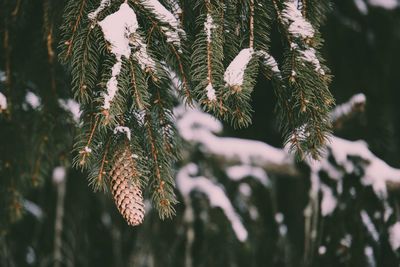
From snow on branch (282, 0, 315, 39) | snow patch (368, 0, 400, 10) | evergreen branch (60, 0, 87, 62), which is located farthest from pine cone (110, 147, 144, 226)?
snow patch (368, 0, 400, 10)

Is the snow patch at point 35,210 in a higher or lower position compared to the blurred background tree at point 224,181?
lower

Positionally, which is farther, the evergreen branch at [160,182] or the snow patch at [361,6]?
the snow patch at [361,6]

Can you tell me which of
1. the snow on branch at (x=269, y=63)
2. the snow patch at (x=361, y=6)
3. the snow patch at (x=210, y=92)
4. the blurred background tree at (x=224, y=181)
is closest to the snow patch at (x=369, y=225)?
the blurred background tree at (x=224, y=181)

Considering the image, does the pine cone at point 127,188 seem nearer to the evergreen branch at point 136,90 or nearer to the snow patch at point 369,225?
the evergreen branch at point 136,90

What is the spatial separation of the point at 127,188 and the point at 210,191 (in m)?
0.98

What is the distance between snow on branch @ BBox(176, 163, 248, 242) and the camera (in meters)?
1.81

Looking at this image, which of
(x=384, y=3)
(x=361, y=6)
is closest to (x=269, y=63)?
(x=361, y=6)

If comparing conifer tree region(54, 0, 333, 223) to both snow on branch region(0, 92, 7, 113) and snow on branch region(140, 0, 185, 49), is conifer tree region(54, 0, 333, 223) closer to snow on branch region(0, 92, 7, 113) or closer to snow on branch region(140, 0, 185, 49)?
snow on branch region(140, 0, 185, 49)

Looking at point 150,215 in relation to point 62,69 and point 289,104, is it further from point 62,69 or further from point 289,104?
point 289,104

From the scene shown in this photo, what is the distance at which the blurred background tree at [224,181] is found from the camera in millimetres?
1455

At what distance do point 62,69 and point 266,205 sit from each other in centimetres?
123

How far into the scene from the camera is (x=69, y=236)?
2113 mm

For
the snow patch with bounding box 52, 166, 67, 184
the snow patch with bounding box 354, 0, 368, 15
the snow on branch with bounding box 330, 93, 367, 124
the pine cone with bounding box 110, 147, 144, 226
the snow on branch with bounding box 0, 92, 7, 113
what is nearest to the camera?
the pine cone with bounding box 110, 147, 144, 226

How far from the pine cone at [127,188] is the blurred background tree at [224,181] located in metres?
0.55
